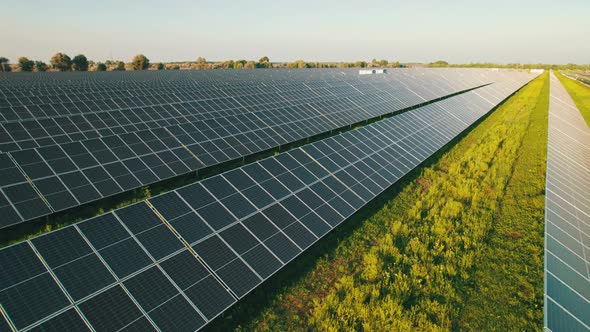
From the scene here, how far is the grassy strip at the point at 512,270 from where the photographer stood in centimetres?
1016

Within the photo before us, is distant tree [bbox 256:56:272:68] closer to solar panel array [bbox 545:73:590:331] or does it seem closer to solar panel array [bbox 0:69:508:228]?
solar panel array [bbox 0:69:508:228]

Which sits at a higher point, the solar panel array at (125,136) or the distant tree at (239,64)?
the distant tree at (239,64)

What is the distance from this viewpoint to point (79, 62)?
117 m

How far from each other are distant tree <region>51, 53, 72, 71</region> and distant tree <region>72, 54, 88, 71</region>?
4.52ft

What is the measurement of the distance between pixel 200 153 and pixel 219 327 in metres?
A: 12.4

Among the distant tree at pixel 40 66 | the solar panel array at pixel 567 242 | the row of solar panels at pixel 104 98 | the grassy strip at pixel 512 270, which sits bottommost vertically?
the grassy strip at pixel 512 270

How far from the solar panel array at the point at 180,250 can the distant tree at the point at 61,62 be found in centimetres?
13431

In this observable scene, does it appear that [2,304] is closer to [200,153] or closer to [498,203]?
[200,153]

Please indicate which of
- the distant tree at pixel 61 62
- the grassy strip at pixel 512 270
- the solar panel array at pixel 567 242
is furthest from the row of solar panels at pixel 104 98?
the distant tree at pixel 61 62

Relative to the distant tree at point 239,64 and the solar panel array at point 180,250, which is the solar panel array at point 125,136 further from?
the distant tree at point 239,64

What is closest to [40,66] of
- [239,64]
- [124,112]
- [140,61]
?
[140,61]

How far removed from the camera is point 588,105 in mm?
57469

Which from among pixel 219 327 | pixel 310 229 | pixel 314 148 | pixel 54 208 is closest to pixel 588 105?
pixel 314 148

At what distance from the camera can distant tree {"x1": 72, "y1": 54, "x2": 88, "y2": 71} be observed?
4575 inches
